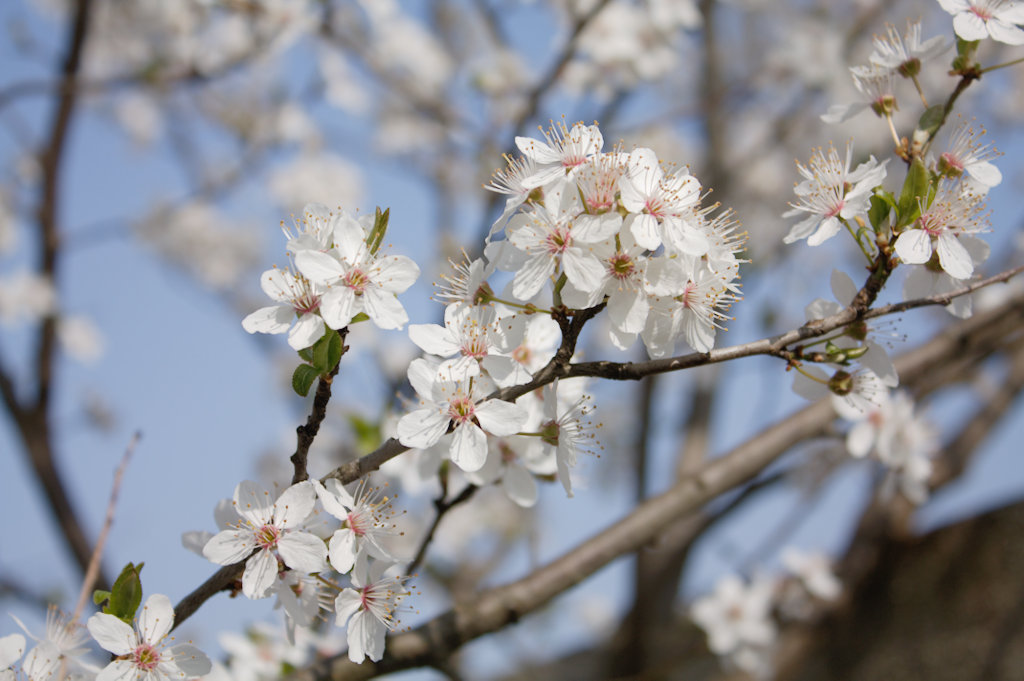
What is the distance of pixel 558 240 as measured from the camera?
728mm

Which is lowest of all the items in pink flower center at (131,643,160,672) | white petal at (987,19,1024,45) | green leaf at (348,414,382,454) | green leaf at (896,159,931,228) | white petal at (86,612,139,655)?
pink flower center at (131,643,160,672)

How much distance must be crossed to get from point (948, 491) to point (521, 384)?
2.59 metres

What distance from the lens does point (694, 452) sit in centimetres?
313

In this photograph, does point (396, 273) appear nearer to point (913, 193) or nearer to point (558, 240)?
point (558, 240)

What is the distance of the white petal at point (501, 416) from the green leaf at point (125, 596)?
1.36 feet

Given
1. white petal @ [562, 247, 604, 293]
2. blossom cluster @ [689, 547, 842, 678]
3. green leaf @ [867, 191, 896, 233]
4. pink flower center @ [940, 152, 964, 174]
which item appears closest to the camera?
white petal @ [562, 247, 604, 293]

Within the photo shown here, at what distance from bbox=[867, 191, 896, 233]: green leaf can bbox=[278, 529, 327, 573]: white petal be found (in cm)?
70

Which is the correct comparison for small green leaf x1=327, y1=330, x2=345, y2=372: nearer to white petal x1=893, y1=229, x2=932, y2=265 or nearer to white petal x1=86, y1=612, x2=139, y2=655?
white petal x1=86, y1=612, x2=139, y2=655

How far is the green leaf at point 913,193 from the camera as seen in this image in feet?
2.58

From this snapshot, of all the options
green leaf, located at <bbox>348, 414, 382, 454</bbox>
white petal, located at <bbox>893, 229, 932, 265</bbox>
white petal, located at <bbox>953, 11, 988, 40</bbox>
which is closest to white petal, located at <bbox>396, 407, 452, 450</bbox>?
white petal, located at <bbox>893, 229, 932, 265</bbox>

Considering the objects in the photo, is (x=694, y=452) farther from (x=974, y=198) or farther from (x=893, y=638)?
(x=974, y=198)

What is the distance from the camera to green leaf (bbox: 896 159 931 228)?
2.58ft

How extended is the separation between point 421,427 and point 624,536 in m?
0.74

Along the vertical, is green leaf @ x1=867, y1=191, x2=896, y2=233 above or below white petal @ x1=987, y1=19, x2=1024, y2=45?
below
